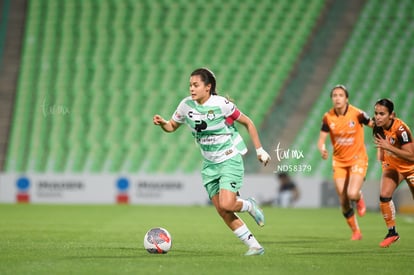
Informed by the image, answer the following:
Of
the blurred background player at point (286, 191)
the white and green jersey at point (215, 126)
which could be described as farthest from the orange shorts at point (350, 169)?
the blurred background player at point (286, 191)

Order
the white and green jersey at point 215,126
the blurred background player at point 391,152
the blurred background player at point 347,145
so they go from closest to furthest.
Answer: the white and green jersey at point 215,126, the blurred background player at point 391,152, the blurred background player at point 347,145

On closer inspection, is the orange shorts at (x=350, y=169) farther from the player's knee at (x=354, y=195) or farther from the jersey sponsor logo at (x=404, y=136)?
the jersey sponsor logo at (x=404, y=136)

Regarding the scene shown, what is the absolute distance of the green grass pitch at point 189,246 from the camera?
7398 millimetres

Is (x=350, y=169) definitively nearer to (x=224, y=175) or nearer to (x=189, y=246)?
(x=189, y=246)

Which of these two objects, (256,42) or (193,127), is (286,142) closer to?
(256,42)

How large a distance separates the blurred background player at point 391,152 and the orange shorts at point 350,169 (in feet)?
3.29

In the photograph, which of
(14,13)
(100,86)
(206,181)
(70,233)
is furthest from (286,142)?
(206,181)

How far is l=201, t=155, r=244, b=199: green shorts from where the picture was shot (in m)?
8.56

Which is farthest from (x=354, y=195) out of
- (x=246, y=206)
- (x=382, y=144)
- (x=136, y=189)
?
(x=136, y=189)

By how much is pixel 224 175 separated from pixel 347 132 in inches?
149

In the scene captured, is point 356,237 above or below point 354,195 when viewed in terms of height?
below

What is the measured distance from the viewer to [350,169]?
11.9m

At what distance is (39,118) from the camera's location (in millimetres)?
24266

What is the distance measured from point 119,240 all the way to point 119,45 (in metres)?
16.0
